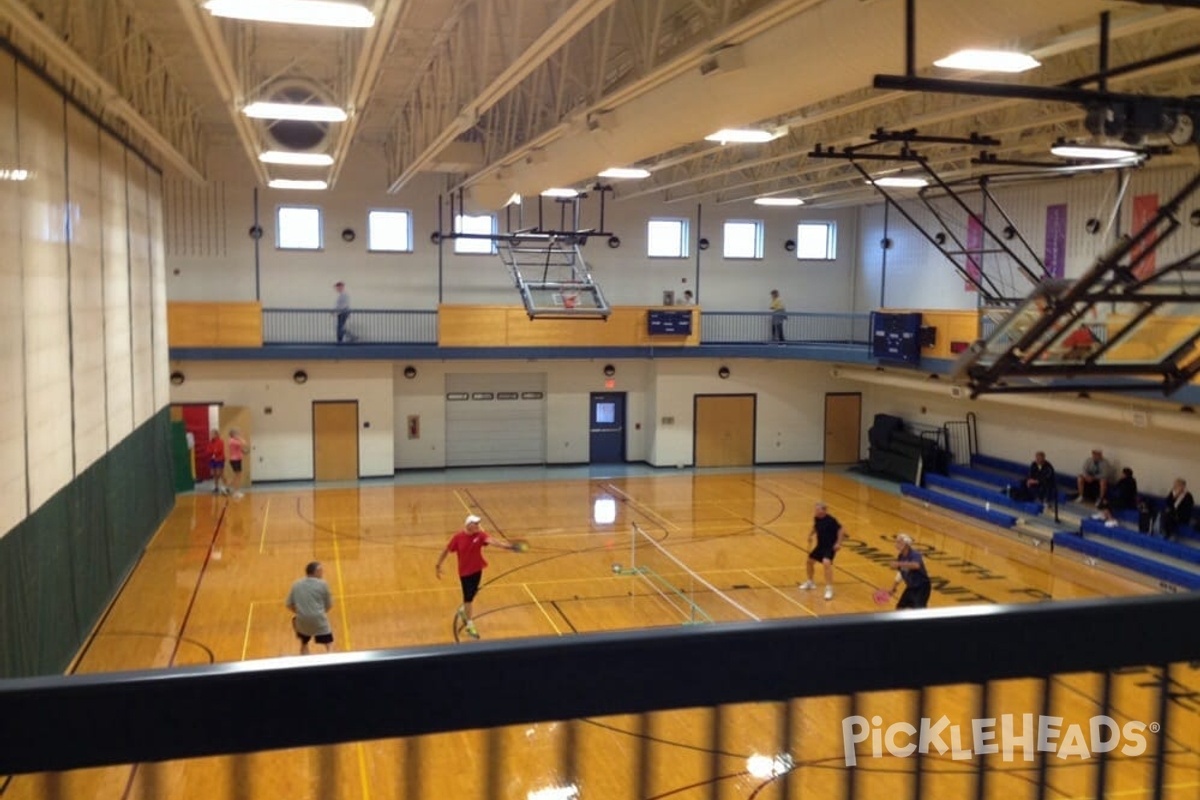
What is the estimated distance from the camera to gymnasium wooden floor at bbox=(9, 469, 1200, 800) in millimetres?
1883

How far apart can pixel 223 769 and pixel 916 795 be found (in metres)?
1.30

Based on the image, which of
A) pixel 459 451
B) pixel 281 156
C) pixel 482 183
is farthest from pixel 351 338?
pixel 281 156

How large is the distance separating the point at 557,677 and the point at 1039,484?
2212cm

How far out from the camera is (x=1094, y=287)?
9.89m

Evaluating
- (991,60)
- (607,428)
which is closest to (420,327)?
(607,428)

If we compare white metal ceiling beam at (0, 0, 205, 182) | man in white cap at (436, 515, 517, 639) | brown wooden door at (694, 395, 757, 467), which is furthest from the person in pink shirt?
brown wooden door at (694, 395, 757, 467)

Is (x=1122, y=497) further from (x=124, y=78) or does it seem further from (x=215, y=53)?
(x=124, y=78)

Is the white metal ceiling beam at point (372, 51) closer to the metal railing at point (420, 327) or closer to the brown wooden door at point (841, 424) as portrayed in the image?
the metal railing at point (420, 327)

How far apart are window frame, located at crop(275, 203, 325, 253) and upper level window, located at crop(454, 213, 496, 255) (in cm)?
353

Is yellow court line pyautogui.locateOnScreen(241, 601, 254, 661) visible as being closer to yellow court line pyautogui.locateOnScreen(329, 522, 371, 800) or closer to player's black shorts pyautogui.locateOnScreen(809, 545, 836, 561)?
yellow court line pyautogui.locateOnScreen(329, 522, 371, 800)

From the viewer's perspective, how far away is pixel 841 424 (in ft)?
99.9

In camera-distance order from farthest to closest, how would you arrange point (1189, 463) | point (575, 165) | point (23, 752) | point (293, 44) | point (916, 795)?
point (1189, 463)
point (293, 44)
point (575, 165)
point (916, 795)
point (23, 752)

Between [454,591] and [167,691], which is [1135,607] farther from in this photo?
[454,591]

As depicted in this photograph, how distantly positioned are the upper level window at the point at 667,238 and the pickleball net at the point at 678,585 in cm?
1230
